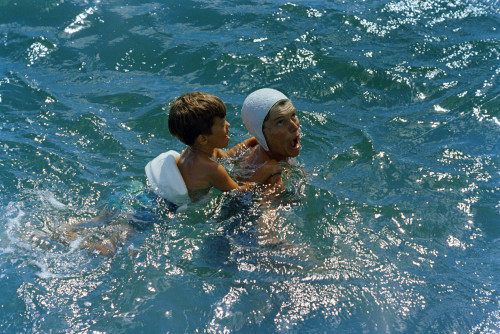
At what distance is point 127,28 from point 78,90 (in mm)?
2274

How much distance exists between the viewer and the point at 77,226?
5.42m

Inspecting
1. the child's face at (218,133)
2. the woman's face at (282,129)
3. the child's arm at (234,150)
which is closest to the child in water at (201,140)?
the child's face at (218,133)

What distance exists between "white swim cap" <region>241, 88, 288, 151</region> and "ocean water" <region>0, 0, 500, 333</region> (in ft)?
2.38

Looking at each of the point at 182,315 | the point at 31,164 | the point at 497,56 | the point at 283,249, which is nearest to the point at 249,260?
the point at 283,249

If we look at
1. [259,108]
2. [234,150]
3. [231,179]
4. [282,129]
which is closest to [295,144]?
[282,129]

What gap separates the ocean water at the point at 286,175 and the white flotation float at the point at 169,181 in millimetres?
195

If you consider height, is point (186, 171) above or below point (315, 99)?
above

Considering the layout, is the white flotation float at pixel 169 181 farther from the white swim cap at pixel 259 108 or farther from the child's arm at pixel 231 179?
the white swim cap at pixel 259 108

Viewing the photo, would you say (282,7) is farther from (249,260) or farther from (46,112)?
(249,260)

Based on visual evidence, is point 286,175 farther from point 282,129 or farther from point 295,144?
point 282,129

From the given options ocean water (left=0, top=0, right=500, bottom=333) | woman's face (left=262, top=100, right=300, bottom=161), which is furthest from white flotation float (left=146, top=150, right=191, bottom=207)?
woman's face (left=262, top=100, right=300, bottom=161)

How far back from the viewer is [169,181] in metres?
5.34

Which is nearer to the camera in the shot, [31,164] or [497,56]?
[31,164]

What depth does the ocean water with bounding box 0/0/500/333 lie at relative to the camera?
454cm
